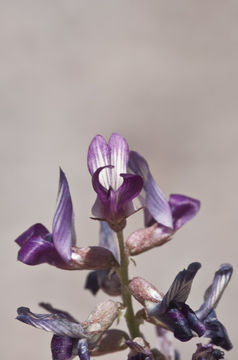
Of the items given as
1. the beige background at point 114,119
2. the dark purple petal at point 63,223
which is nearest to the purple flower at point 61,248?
the dark purple petal at point 63,223

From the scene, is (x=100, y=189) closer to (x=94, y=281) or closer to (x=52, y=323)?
(x=52, y=323)

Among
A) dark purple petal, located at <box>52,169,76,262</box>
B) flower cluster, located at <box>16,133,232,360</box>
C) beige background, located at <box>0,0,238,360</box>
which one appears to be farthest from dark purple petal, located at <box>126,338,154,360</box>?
beige background, located at <box>0,0,238,360</box>

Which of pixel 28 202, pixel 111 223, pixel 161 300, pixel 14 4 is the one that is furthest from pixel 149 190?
pixel 14 4

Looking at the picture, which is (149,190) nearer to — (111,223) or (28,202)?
(111,223)

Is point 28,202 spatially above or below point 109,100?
below

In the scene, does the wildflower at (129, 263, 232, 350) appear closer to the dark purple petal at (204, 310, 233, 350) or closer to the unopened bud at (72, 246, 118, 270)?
the dark purple petal at (204, 310, 233, 350)

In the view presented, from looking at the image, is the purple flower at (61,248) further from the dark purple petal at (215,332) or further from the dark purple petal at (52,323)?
the dark purple petal at (215,332)

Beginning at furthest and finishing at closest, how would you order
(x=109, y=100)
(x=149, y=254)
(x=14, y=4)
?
(x=14, y=4), (x=109, y=100), (x=149, y=254)

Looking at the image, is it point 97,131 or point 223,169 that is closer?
point 223,169
